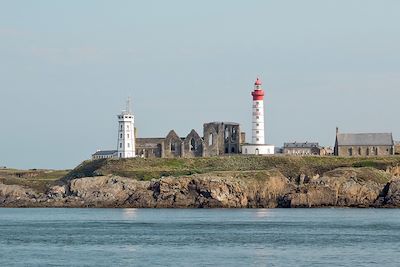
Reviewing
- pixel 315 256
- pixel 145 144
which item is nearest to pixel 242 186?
pixel 145 144

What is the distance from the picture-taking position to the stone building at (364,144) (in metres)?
127

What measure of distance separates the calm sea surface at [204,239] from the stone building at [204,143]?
29.8 meters

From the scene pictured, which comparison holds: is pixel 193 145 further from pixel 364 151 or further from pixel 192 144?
pixel 364 151

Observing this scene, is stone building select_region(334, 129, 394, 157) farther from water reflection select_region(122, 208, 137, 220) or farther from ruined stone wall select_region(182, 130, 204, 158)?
water reflection select_region(122, 208, 137, 220)

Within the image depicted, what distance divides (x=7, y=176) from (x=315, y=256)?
8188 centimetres

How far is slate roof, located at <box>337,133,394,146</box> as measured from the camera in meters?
128

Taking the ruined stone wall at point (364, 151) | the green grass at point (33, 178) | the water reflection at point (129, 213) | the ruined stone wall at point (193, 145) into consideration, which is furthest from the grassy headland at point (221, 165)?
the ruined stone wall at point (364, 151)

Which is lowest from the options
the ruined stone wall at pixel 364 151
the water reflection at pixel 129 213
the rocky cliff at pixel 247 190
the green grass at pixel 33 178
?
the water reflection at pixel 129 213

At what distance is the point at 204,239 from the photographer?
65.6 metres

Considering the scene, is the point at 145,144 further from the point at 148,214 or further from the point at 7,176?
the point at 148,214

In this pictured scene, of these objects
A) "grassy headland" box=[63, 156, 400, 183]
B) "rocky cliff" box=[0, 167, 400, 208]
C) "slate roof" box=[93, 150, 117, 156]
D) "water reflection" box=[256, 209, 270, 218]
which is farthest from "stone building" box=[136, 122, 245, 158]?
"water reflection" box=[256, 209, 270, 218]

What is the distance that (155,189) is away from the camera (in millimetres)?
107000

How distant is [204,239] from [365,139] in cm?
6753

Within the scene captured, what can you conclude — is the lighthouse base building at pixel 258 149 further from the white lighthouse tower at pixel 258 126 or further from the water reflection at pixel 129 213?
the water reflection at pixel 129 213
